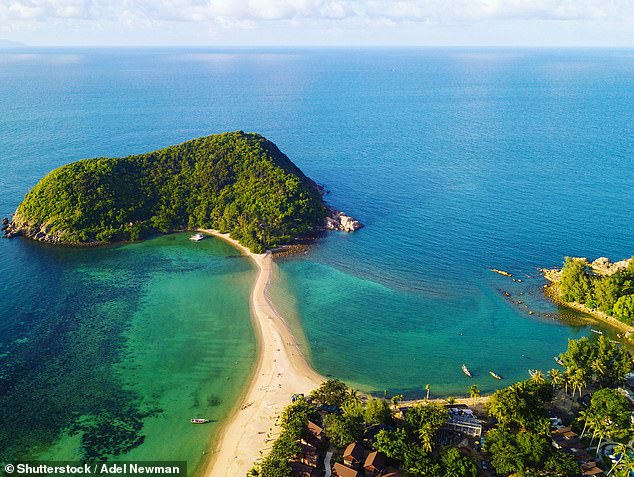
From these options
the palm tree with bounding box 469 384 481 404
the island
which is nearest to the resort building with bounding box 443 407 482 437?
the palm tree with bounding box 469 384 481 404

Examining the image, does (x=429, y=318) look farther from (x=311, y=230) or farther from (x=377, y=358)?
(x=311, y=230)

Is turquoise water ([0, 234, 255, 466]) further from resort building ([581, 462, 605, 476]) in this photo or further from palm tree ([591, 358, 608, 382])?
palm tree ([591, 358, 608, 382])

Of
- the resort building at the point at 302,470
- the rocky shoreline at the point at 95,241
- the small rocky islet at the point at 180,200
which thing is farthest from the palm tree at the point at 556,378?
the small rocky islet at the point at 180,200

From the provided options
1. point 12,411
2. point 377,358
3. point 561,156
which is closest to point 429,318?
point 377,358

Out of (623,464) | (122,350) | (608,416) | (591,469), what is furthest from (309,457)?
(122,350)

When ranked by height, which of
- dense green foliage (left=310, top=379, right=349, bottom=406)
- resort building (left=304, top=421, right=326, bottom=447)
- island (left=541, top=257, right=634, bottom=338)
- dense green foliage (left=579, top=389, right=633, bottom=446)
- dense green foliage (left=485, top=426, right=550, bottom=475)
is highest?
island (left=541, top=257, right=634, bottom=338)

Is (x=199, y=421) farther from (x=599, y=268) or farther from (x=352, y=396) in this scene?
(x=599, y=268)

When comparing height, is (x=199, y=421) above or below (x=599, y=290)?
below
